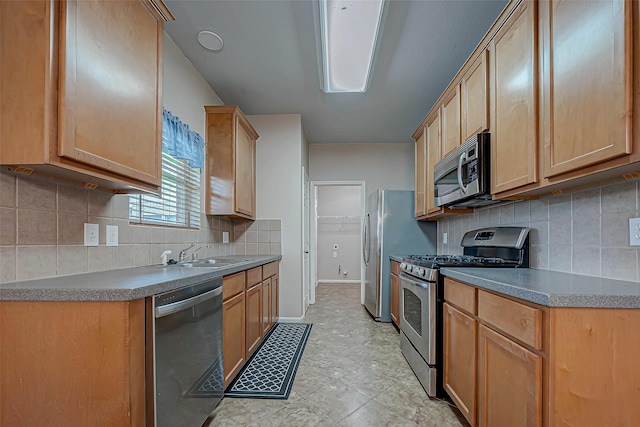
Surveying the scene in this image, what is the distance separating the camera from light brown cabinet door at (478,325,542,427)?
1184mm

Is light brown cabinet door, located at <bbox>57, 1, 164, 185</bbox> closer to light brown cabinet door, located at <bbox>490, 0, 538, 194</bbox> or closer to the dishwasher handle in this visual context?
the dishwasher handle

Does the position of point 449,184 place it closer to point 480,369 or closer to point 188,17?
point 480,369

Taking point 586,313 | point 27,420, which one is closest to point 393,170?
point 586,313

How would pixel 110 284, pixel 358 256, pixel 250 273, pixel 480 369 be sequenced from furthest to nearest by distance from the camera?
pixel 358 256
pixel 250 273
pixel 480 369
pixel 110 284

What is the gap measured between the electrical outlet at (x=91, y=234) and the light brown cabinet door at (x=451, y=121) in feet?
8.35

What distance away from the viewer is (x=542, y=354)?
1.15 metres

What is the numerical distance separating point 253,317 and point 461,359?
169 cm

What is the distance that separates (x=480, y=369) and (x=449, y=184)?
5.05ft

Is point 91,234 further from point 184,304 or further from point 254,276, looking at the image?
point 254,276

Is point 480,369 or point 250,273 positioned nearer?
point 480,369

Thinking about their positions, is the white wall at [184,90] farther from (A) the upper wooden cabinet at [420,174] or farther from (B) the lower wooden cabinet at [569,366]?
(B) the lower wooden cabinet at [569,366]

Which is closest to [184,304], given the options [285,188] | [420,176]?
[285,188]

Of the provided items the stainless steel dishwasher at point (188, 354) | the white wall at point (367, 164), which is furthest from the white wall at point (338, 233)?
the stainless steel dishwasher at point (188, 354)

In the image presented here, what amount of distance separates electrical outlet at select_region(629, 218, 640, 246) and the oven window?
1299 millimetres
